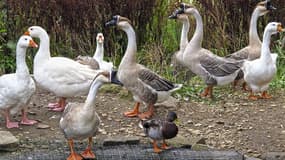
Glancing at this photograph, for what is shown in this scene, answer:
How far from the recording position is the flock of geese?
558cm

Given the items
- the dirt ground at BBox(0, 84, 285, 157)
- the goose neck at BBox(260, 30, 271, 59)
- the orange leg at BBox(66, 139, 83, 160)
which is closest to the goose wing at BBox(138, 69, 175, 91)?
the dirt ground at BBox(0, 84, 285, 157)

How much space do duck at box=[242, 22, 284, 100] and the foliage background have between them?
78.8 inches

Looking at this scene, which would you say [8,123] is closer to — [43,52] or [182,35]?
[43,52]

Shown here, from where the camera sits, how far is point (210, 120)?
7121 millimetres

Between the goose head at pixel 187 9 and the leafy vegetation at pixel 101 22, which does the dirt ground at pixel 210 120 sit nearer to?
the goose head at pixel 187 9

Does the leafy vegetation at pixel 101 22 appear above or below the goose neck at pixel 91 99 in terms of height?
above

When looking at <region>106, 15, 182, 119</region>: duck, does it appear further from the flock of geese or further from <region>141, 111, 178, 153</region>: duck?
<region>141, 111, 178, 153</region>: duck

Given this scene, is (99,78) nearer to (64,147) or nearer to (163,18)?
(64,147)

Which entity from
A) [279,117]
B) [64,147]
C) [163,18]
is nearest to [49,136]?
[64,147]

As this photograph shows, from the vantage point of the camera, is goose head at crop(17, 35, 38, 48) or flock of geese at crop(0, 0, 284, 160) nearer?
flock of geese at crop(0, 0, 284, 160)

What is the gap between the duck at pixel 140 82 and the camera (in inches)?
272

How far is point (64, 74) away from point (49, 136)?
84cm

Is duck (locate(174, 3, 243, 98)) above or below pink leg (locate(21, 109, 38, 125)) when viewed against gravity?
above

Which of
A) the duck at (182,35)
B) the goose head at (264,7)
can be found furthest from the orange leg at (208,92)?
the goose head at (264,7)
